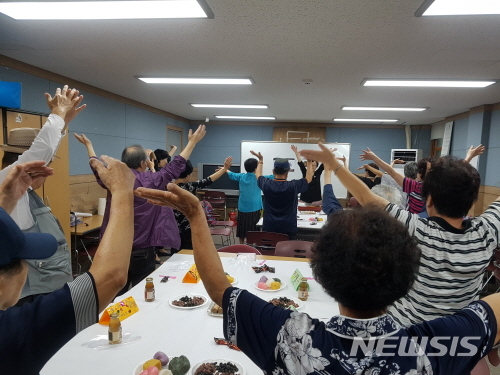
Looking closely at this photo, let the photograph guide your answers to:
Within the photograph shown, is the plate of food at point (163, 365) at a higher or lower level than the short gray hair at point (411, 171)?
lower

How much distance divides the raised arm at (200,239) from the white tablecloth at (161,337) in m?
0.57

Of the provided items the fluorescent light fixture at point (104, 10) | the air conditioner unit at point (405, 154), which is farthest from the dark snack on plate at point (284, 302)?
the air conditioner unit at point (405, 154)

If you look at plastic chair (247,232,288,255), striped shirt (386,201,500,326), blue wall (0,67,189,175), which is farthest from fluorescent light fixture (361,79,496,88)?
blue wall (0,67,189,175)

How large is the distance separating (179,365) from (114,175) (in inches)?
31.0

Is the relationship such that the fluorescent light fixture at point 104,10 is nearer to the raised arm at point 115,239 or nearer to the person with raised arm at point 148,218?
the person with raised arm at point 148,218

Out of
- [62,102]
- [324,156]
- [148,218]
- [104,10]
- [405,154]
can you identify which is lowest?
[148,218]

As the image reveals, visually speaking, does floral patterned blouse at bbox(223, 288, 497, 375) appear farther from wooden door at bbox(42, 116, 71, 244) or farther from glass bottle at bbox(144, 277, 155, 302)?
wooden door at bbox(42, 116, 71, 244)

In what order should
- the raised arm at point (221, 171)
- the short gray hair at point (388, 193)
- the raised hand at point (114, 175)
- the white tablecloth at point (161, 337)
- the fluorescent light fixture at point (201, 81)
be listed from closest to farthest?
the raised hand at point (114, 175), the white tablecloth at point (161, 337), the short gray hair at point (388, 193), the raised arm at point (221, 171), the fluorescent light fixture at point (201, 81)

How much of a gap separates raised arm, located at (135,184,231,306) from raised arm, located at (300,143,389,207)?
2.67 feet

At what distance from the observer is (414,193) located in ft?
9.17

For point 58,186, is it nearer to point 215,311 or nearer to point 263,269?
point 263,269

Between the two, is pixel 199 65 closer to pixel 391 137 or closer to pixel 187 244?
pixel 187 244

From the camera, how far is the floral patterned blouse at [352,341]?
68 centimetres

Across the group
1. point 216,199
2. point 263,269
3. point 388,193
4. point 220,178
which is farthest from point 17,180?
point 220,178
